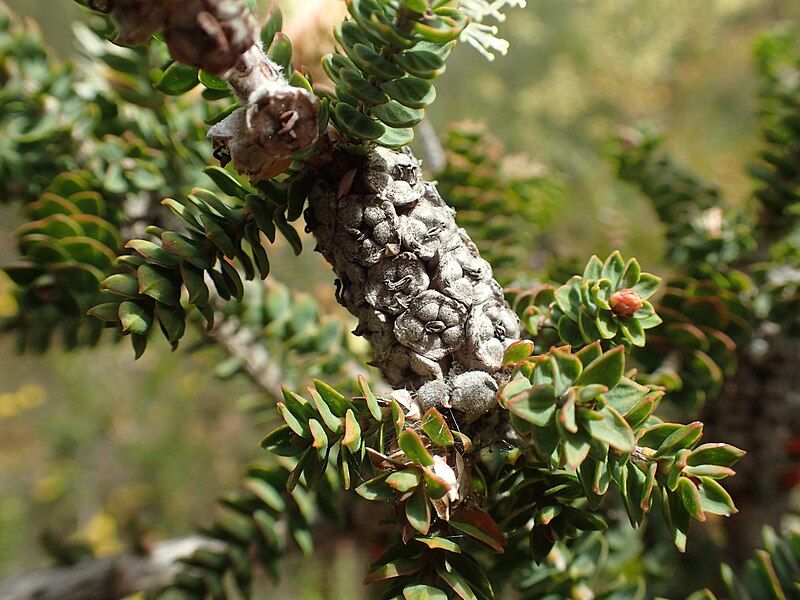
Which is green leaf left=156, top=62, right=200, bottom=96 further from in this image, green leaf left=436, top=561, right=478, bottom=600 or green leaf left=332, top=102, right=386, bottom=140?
green leaf left=436, top=561, right=478, bottom=600

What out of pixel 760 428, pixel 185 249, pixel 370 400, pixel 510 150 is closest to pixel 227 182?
pixel 185 249

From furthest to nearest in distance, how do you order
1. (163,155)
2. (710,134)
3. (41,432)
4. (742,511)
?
(41,432)
(710,134)
(742,511)
(163,155)

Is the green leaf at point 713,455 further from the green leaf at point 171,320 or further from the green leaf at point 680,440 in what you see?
the green leaf at point 171,320

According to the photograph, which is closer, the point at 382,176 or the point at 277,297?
the point at 382,176

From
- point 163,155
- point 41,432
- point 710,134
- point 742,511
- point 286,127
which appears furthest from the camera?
point 41,432

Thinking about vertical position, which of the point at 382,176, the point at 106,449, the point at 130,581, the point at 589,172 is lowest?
the point at 130,581

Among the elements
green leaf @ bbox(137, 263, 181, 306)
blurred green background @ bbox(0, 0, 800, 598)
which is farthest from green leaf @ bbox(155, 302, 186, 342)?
blurred green background @ bbox(0, 0, 800, 598)

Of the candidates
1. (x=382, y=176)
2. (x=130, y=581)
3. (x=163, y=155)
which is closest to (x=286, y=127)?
(x=382, y=176)

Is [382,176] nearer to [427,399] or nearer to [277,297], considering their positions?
[427,399]
